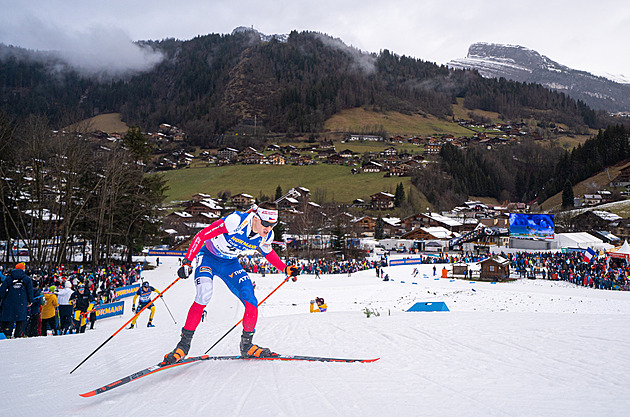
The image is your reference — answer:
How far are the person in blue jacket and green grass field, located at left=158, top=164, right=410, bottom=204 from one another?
266 ft

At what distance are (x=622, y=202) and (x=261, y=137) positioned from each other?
119681mm

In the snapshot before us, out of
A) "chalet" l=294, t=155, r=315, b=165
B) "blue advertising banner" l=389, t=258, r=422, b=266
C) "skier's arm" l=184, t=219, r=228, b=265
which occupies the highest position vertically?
"chalet" l=294, t=155, r=315, b=165

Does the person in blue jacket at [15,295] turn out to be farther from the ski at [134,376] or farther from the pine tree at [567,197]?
the pine tree at [567,197]

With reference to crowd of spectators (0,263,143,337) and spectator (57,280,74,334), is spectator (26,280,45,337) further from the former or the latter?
spectator (57,280,74,334)

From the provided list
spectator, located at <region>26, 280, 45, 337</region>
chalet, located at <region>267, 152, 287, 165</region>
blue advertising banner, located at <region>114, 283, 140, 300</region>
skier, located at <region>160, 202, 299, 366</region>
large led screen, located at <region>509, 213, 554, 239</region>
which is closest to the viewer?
skier, located at <region>160, 202, 299, 366</region>

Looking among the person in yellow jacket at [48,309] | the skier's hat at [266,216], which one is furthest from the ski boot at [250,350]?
the person in yellow jacket at [48,309]

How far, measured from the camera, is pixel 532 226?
4350 centimetres

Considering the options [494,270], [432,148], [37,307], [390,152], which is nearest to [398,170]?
[390,152]

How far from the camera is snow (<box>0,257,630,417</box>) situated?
13.3 ft

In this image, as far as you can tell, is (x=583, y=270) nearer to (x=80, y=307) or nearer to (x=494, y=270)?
(x=494, y=270)

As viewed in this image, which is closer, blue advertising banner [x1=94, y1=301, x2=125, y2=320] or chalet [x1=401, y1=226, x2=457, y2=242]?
blue advertising banner [x1=94, y1=301, x2=125, y2=320]

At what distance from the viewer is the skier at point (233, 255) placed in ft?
19.4

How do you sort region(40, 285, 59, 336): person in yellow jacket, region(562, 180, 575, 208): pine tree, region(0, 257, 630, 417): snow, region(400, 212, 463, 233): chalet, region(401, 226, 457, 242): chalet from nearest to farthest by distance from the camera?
region(0, 257, 630, 417): snow
region(40, 285, 59, 336): person in yellow jacket
region(401, 226, 457, 242): chalet
region(400, 212, 463, 233): chalet
region(562, 180, 575, 208): pine tree

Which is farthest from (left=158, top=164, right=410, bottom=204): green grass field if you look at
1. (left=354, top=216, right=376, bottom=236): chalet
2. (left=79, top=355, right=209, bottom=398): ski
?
(left=79, top=355, right=209, bottom=398): ski
